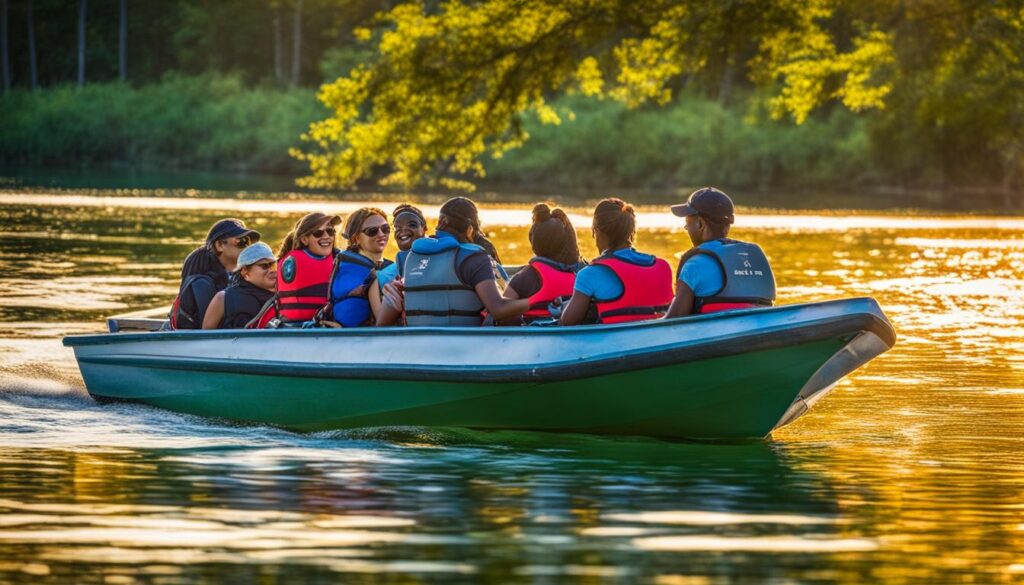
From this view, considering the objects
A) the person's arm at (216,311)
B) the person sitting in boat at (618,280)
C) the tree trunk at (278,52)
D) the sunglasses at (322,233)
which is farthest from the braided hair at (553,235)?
the tree trunk at (278,52)

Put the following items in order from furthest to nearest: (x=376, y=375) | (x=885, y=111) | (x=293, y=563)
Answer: (x=885, y=111) → (x=376, y=375) → (x=293, y=563)

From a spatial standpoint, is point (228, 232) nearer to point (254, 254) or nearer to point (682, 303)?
point (254, 254)

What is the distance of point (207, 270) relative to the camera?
11539 millimetres

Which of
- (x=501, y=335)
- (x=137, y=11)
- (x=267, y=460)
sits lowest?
(x=267, y=460)

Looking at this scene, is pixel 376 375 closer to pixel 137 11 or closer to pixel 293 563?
pixel 293 563

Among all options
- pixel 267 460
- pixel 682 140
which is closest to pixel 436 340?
pixel 267 460

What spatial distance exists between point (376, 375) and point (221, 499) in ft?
6.79

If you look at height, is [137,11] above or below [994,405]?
above

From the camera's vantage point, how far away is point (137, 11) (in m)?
77.2

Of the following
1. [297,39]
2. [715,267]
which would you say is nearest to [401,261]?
[715,267]

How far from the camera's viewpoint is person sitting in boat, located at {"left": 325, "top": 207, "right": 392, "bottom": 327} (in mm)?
10625

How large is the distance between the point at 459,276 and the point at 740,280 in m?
1.49

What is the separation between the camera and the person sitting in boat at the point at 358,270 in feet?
34.9

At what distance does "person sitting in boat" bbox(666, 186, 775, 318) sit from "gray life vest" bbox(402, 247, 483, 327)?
3.82ft
